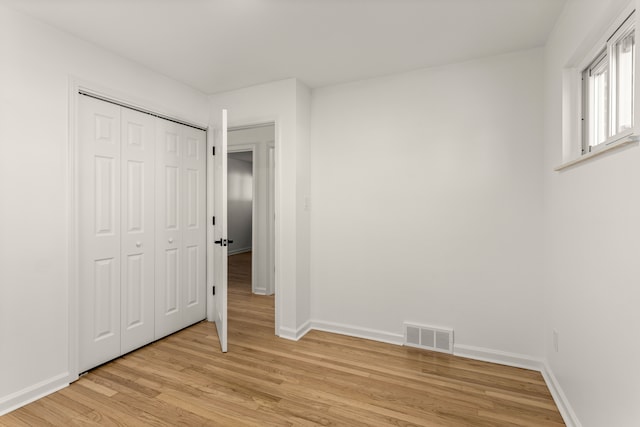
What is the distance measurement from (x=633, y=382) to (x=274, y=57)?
288 cm

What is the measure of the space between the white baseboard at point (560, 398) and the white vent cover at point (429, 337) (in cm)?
67


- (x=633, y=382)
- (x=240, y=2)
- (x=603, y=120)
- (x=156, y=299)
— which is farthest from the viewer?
(x=156, y=299)

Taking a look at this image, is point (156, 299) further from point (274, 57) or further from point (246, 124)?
point (274, 57)

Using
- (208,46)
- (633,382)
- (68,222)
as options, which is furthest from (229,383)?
(208,46)

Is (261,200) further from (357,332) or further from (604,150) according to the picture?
(604,150)

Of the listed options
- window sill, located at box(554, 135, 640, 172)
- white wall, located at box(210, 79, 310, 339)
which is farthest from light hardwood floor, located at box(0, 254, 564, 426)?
window sill, located at box(554, 135, 640, 172)

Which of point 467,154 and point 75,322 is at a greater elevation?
point 467,154

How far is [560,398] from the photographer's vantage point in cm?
199

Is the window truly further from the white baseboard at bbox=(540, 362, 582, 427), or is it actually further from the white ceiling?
the white baseboard at bbox=(540, 362, 582, 427)

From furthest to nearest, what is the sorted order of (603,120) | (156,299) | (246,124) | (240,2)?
(246,124) < (156,299) < (240,2) < (603,120)

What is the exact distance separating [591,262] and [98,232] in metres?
3.23

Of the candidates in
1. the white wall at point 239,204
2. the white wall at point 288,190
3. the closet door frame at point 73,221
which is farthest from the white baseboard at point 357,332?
the white wall at point 239,204

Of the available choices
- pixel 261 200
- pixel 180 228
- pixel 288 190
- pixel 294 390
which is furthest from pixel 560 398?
pixel 261 200

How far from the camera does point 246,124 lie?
10.7ft
